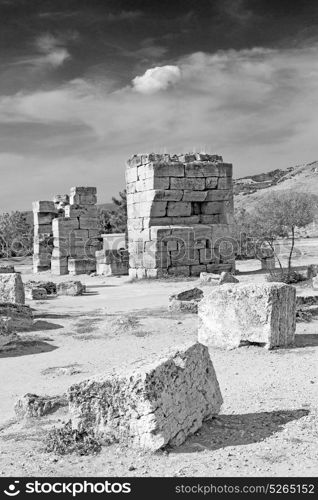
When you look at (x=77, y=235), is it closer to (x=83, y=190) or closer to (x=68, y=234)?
(x=68, y=234)

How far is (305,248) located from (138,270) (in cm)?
1419

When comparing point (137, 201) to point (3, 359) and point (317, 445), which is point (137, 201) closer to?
point (3, 359)

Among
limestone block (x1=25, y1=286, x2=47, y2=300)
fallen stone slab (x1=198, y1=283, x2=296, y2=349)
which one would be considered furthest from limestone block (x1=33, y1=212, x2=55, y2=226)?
fallen stone slab (x1=198, y1=283, x2=296, y2=349)

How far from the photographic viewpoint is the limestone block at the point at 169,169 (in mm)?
19734

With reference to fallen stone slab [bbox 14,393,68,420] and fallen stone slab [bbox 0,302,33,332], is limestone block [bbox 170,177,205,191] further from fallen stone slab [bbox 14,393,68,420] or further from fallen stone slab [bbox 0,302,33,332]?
fallen stone slab [bbox 14,393,68,420]

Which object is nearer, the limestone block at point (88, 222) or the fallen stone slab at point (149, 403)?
the fallen stone slab at point (149, 403)

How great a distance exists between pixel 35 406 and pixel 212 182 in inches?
606

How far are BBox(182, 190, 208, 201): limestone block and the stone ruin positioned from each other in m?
7.04

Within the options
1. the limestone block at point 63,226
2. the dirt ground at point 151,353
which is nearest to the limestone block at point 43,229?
the limestone block at point 63,226

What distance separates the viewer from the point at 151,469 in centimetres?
443

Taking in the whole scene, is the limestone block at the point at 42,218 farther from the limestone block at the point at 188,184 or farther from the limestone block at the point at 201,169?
the limestone block at the point at 201,169

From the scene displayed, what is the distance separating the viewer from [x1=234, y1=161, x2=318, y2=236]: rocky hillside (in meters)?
71.7

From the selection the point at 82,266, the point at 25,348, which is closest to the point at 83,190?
the point at 82,266

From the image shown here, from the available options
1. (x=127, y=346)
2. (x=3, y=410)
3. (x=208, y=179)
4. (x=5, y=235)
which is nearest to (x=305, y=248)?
(x=208, y=179)
